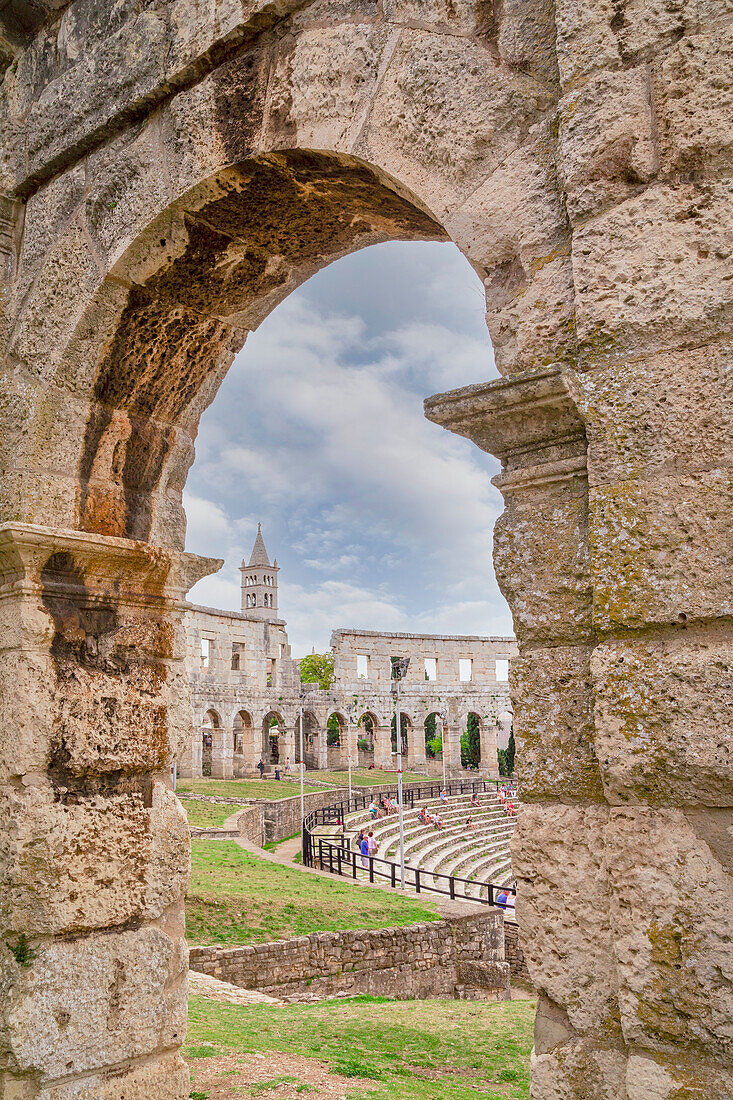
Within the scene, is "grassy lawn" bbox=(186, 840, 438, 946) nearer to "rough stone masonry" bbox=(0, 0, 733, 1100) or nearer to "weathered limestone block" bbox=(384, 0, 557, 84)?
"rough stone masonry" bbox=(0, 0, 733, 1100)

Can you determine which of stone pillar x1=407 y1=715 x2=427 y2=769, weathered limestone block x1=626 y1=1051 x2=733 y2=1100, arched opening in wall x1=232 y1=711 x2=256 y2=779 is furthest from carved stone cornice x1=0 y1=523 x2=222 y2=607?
stone pillar x1=407 y1=715 x2=427 y2=769

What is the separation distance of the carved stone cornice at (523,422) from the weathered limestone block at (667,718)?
495 millimetres

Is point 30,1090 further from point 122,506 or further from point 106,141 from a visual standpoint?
point 106,141

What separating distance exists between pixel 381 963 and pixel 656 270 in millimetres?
9486

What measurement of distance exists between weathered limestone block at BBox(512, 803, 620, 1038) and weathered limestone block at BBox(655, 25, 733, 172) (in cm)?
153

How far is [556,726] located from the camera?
201 centimetres

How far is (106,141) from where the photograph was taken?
3.54 meters

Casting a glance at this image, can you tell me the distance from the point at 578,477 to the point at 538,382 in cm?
26

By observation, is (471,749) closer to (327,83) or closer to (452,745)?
(452,745)

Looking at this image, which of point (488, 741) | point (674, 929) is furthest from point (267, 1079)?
point (488, 741)

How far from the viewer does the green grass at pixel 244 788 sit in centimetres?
2206

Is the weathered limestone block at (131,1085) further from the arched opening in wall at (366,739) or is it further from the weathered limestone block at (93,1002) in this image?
the arched opening in wall at (366,739)

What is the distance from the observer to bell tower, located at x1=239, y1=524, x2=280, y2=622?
5100cm

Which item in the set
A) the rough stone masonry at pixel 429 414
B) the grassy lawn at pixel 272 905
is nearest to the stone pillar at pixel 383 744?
the grassy lawn at pixel 272 905
